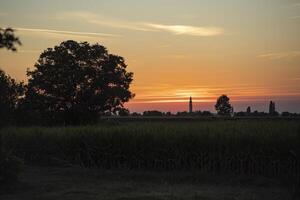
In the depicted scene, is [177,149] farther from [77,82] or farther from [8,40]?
[77,82]

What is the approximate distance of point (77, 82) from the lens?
48.3 m

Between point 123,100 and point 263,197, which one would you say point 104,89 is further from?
point 263,197

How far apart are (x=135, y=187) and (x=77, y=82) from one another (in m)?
32.7

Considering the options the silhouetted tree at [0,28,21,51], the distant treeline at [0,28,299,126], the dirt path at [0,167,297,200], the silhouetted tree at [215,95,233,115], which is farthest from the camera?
the silhouetted tree at [215,95,233,115]

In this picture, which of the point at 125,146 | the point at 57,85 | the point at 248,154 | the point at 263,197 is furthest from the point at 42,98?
the point at 263,197

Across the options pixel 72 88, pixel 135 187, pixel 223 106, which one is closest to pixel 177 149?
pixel 135 187

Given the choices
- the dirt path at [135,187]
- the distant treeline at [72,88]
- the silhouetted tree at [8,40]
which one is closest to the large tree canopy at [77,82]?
the distant treeline at [72,88]

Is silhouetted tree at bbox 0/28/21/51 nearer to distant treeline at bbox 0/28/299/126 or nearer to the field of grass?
the field of grass

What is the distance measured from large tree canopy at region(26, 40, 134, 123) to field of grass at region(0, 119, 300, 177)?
73.1 feet

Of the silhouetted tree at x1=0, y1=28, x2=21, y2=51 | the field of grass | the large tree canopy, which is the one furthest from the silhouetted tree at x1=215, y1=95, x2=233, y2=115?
the silhouetted tree at x1=0, y1=28, x2=21, y2=51

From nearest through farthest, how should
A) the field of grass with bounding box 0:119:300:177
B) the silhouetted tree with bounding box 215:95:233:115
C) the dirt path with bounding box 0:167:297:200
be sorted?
the dirt path with bounding box 0:167:297:200
the field of grass with bounding box 0:119:300:177
the silhouetted tree with bounding box 215:95:233:115

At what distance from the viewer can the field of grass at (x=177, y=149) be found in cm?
1961

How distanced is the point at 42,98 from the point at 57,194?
112ft

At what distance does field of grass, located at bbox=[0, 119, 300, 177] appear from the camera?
64.4 ft
